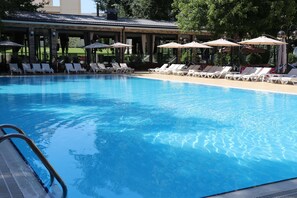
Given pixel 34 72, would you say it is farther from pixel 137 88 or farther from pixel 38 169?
pixel 38 169

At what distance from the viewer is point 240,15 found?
20.0 meters

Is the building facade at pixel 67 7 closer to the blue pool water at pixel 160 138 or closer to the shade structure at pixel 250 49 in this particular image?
the shade structure at pixel 250 49

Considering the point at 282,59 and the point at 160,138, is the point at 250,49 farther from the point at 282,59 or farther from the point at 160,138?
the point at 160,138

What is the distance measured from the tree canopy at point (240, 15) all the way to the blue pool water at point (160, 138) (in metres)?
8.09

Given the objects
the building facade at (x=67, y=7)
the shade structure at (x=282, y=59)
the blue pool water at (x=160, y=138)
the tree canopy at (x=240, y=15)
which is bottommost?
the blue pool water at (x=160, y=138)

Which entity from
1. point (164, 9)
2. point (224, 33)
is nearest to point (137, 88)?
point (224, 33)

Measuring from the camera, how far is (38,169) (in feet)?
17.8

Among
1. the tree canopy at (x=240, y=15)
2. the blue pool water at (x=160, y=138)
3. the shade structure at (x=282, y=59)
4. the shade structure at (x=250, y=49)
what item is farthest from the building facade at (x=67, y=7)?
the blue pool water at (x=160, y=138)

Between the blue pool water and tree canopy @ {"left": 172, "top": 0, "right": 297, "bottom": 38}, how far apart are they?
8090 mm

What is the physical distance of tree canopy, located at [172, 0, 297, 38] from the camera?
66.5 feet

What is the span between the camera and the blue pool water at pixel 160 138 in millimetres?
5027

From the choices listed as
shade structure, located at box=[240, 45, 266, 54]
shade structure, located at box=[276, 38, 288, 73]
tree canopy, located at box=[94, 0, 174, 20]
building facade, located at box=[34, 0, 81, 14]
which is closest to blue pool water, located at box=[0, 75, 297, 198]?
shade structure, located at box=[276, 38, 288, 73]

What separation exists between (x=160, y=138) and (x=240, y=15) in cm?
1458

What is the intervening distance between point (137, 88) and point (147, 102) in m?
4.07
